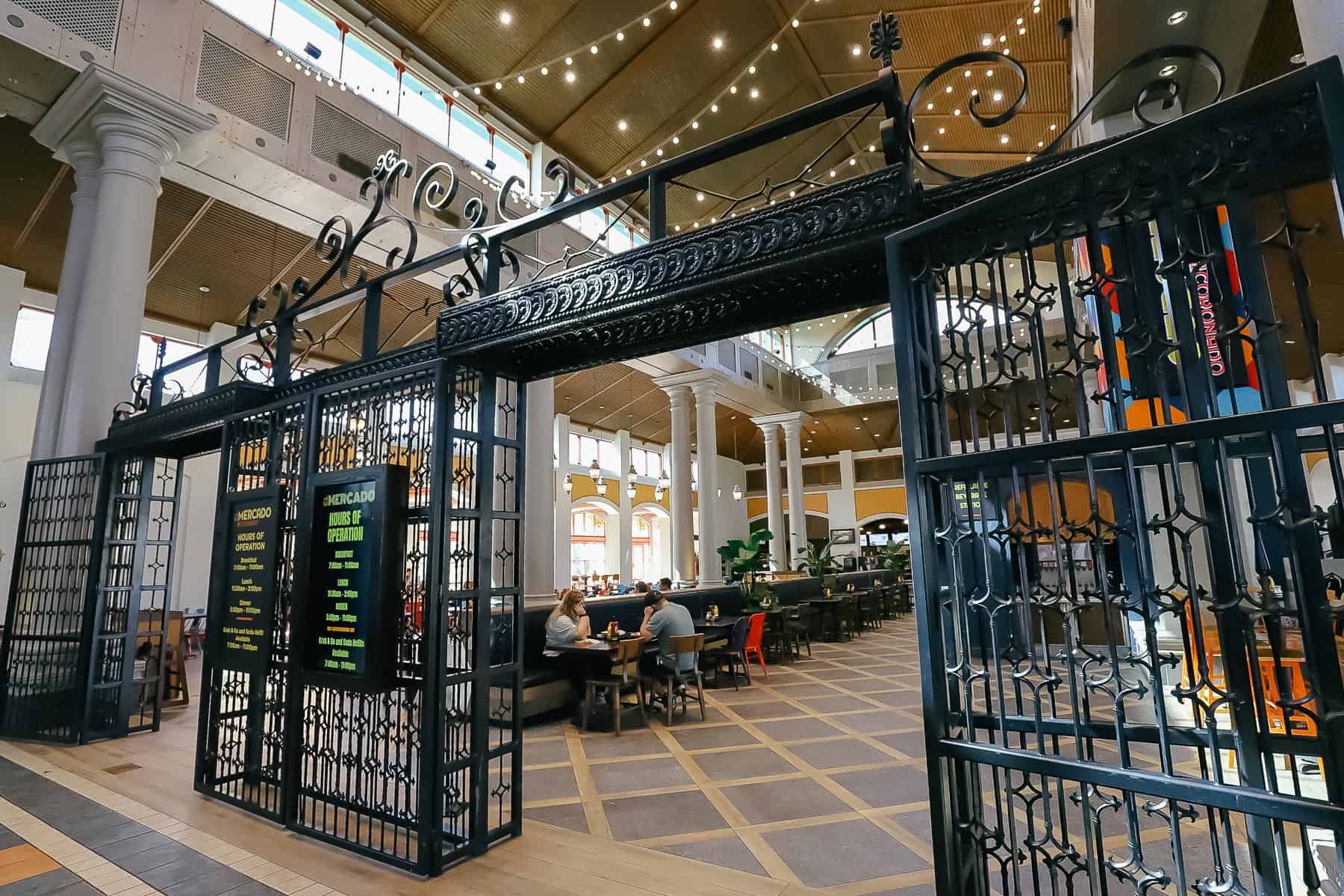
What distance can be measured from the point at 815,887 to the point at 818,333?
17.8 m

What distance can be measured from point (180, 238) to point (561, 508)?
33.3 ft

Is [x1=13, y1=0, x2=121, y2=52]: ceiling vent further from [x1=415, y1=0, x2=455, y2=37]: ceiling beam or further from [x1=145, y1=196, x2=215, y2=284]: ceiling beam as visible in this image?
[x1=415, y1=0, x2=455, y2=37]: ceiling beam

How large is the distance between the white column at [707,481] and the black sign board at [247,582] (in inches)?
333

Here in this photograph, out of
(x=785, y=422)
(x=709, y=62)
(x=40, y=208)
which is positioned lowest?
(x=785, y=422)

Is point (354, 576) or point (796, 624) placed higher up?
point (354, 576)

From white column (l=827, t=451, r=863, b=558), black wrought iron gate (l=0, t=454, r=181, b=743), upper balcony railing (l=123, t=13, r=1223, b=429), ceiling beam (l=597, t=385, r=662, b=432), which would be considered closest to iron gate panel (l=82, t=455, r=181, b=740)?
black wrought iron gate (l=0, t=454, r=181, b=743)

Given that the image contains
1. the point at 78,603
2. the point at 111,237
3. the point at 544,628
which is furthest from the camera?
the point at 544,628

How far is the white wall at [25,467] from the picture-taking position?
8.64 m

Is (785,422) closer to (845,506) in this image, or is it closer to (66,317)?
(845,506)

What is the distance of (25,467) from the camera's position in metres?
8.46

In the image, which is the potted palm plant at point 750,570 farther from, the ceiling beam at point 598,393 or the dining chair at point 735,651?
the ceiling beam at point 598,393

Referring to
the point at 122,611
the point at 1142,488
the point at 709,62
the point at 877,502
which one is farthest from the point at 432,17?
the point at 877,502

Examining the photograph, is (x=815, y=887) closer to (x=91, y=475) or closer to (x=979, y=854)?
(x=979, y=854)

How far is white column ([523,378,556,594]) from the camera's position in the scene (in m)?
7.26
